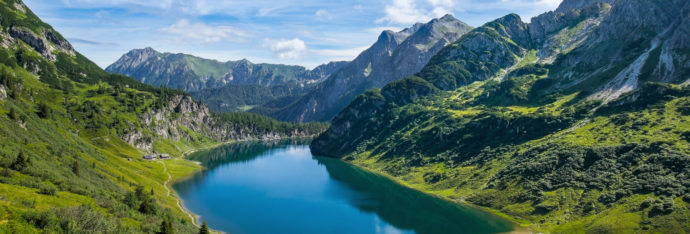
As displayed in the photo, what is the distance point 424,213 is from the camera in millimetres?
138875

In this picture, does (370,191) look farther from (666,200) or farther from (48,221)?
(48,221)

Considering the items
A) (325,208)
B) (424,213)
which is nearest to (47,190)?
(325,208)

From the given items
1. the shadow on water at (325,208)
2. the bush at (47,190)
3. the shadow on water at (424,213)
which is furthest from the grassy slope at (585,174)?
the bush at (47,190)

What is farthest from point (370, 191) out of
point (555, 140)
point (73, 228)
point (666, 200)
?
point (73, 228)

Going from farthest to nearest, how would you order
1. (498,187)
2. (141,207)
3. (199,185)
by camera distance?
1. (199,185)
2. (498,187)
3. (141,207)

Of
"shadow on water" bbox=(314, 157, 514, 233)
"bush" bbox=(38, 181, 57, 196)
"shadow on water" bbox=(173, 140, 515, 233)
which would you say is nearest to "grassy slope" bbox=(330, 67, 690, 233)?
"shadow on water" bbox=(314, 157, 514, 233)

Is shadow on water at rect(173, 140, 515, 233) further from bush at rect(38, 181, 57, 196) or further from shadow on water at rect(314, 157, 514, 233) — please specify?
bush at rect(38, 181, 57, 196)

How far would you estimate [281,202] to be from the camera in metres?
150

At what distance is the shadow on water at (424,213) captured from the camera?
4734 inches

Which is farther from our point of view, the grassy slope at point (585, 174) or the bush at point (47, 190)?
the grassy slope at point (585, 174)

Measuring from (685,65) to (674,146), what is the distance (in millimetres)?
85101

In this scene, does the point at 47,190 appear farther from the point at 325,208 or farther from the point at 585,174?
the point at 585,174

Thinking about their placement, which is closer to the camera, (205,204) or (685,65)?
(205,204)

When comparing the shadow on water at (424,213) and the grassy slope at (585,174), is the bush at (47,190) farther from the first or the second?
the grassy slope at (585,174)
